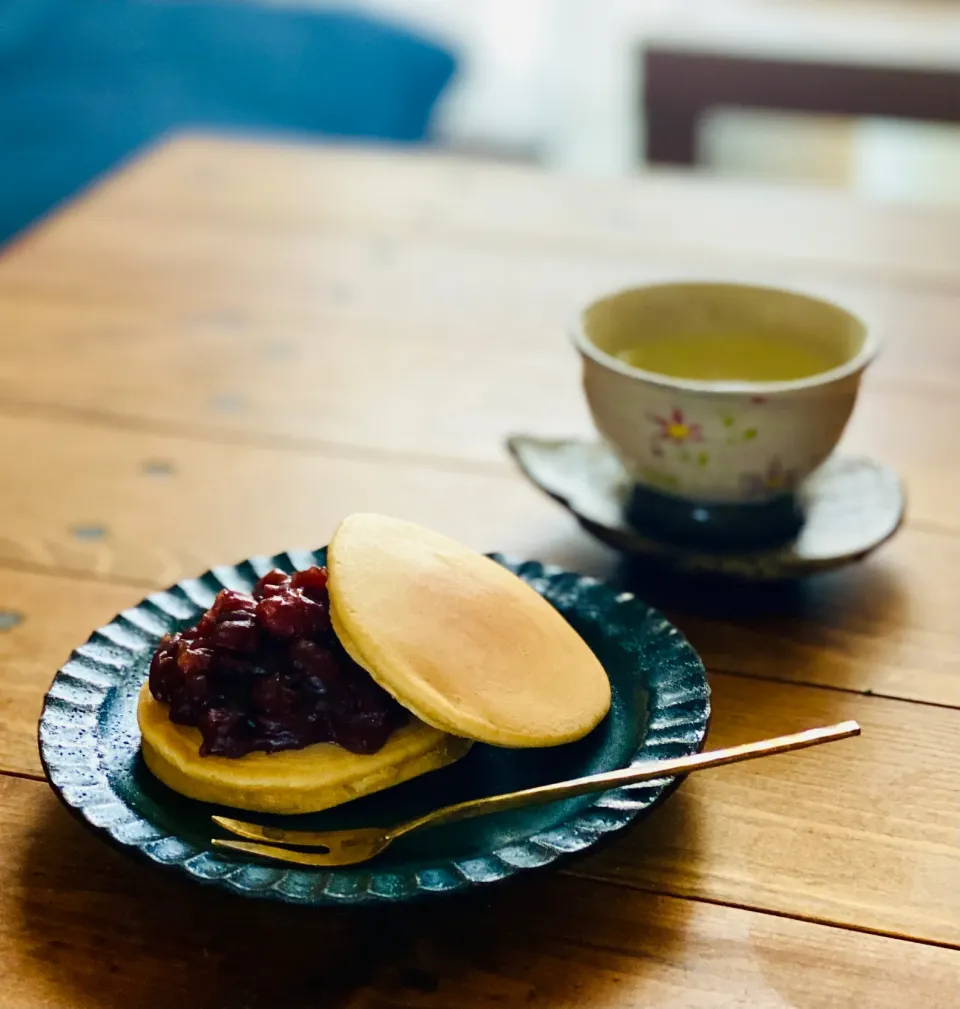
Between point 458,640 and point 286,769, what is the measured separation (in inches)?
3.6

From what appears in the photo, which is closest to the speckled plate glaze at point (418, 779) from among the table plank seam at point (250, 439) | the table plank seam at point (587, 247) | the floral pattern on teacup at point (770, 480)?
the floral pattern on teacup at point (770, 480)

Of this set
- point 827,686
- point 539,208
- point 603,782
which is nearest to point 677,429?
point 827,686

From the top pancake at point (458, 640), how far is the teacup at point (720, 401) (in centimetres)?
16

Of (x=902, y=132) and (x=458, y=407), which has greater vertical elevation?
(x=458, y=407)

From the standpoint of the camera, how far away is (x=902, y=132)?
2.75 metres

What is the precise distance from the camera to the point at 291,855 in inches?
21.2

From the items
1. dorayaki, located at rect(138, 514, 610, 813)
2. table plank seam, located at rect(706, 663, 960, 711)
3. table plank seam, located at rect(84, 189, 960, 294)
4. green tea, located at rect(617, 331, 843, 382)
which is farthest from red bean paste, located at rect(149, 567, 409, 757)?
table plank seam, located at rect(84, 189, 960, 294)

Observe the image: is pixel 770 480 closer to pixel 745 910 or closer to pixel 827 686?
pixel 827 686

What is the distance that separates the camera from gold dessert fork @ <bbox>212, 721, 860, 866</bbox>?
542 mm

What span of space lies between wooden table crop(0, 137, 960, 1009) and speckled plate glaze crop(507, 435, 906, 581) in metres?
0.03

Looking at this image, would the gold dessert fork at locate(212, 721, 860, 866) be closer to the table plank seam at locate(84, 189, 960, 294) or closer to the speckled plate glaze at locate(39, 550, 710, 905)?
the speckled plate glaze at locate(39, 550, 710, 905)

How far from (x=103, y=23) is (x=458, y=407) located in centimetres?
145

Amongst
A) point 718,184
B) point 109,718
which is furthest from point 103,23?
point 109,718

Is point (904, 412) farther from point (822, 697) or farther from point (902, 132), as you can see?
point (902, 132)
